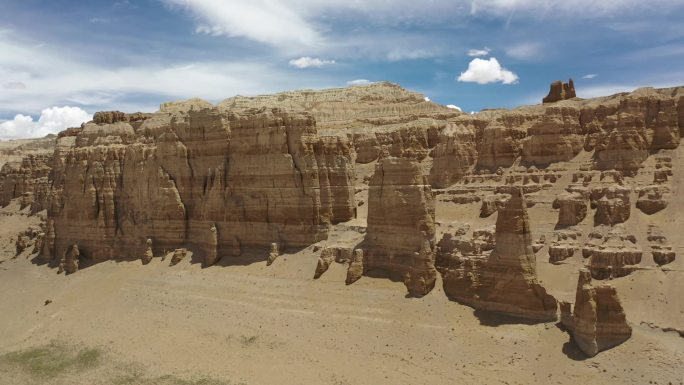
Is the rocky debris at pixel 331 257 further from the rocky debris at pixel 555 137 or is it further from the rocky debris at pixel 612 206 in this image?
the rocky debris at pixel 555 137

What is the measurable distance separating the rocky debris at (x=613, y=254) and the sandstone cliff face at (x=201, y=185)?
19059 millimetres

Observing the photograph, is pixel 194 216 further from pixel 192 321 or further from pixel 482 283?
pixel 482 283

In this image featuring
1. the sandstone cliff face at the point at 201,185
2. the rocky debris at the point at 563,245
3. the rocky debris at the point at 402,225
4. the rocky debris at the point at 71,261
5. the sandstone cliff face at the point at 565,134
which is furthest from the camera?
the rocky debris at the point at 71,261

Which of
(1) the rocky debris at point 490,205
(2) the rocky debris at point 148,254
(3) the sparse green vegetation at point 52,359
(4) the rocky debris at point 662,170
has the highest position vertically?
(4) the rocky debris at point 662,170

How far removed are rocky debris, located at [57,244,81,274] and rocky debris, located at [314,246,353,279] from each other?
27.0m

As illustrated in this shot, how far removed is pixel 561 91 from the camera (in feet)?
208

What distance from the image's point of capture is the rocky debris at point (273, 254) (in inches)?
1817

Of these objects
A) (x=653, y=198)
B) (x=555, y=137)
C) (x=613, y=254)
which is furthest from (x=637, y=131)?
(x=613, y=254)

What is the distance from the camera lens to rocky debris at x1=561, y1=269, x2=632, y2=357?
29.8 m

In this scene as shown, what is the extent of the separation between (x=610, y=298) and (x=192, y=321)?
27.2m

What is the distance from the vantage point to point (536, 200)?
51.7m

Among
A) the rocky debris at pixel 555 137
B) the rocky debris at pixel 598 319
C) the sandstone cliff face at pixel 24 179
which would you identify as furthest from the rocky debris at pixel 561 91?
the sandstone cliff face at pixel 24 179

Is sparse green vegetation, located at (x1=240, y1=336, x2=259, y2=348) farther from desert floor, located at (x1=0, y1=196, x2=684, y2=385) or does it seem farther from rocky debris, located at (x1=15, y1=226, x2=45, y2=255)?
rocky debris, located at (x1=15, y1=226, x2=45, y2=255)

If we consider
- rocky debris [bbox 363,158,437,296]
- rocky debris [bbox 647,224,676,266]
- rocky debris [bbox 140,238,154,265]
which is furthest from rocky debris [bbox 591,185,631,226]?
rocky debris [bbox 140,238,154,265]
